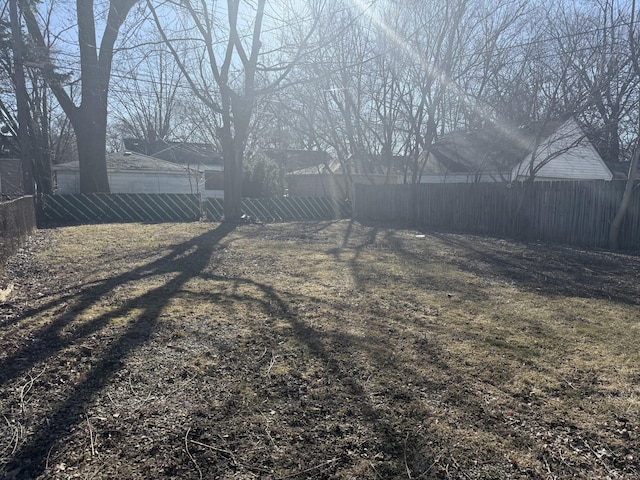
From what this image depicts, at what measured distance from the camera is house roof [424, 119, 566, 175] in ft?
46.7

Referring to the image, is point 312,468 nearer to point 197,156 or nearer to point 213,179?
point 213,179

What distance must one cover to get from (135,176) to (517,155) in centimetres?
1821

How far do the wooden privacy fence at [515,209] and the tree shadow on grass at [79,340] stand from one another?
9.89 meters

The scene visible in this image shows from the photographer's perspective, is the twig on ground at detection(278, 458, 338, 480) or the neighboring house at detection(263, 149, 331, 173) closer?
the twig on ground at detection(278, 458, 338, 480)

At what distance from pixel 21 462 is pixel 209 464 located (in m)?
0.94

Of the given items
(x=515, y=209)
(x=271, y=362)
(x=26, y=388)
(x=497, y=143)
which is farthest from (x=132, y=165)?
(x=271, y=362)

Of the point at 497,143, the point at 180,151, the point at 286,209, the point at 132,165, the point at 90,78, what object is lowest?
the point at 286,209

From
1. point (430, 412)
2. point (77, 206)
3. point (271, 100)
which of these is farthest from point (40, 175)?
point (430, 412)

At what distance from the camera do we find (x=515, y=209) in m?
13.0

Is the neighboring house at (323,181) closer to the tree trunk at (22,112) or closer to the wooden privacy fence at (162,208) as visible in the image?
the wooden privacy fence at (162,208)

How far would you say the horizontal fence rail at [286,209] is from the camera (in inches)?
687

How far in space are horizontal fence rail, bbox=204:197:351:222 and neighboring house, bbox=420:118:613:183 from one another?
4.38 meters

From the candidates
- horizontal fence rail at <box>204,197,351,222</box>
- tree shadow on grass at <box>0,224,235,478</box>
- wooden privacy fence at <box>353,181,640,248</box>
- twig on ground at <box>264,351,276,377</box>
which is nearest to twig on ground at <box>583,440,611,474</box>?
twig on ground at <box>264,351,276,377</box>

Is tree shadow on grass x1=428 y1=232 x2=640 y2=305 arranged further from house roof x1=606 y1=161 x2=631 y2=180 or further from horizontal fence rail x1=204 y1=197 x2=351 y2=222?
house roof x1=606 y1=161 x2=631 y2=180
